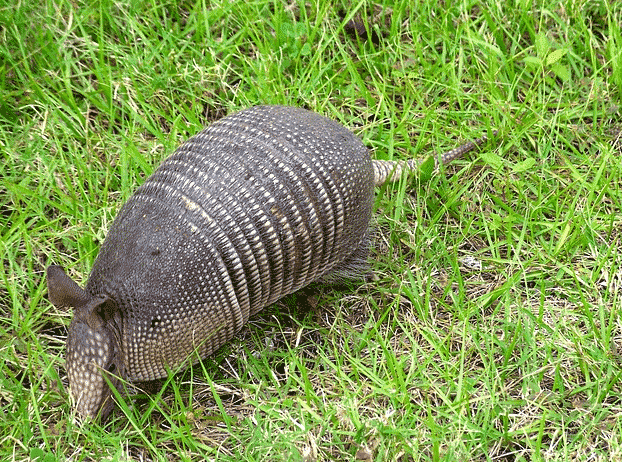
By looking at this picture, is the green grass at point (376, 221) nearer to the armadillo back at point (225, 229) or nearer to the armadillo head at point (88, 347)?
the armadillo head at point (88, 347)

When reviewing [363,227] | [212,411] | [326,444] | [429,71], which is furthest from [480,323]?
[429,71]

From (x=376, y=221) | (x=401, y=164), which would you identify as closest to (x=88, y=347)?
(x=376, y=221)

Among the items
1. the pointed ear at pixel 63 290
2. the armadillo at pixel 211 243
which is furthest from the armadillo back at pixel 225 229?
the pointed ear at pixel 63 290

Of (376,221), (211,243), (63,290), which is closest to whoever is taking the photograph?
(63,290)

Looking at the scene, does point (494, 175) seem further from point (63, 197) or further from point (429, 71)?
point (63, 197)

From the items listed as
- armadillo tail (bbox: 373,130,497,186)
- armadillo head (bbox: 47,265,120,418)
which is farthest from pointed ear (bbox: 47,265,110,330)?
armadillo tail (bbox: 373,130,497,186)

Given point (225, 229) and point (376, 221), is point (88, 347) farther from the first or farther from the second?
point (376, 221)
